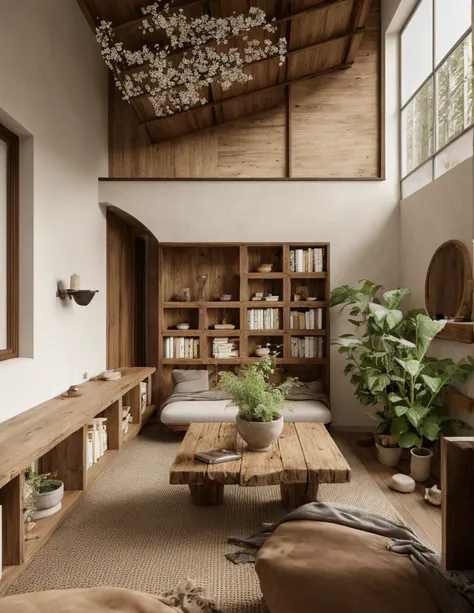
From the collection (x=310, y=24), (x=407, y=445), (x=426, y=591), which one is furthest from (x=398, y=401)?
(x=310, y=24)

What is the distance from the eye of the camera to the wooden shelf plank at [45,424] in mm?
2391

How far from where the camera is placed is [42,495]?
118 inches

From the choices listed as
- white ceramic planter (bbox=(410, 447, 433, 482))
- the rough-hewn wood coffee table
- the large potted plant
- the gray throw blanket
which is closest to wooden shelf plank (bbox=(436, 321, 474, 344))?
white ceramic planter (bbox=(410, 447, 433, 482))

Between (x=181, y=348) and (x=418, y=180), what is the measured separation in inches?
120

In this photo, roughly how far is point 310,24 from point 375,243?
89.0 inches

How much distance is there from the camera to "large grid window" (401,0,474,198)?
12.9 ft

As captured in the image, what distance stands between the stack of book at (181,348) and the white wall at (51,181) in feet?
2.58

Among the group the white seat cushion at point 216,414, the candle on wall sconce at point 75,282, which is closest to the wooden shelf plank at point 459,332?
the white seat cushion at point 216,414

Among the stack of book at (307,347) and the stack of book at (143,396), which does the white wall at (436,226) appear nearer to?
the stack of book at (307,347)

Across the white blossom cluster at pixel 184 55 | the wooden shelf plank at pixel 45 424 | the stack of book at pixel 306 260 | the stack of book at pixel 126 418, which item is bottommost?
the stack of book at pixel 126 418

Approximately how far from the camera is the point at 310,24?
452 cm

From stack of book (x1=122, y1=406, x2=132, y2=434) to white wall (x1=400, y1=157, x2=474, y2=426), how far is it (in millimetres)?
2983

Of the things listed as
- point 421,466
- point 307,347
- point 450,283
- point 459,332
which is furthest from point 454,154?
point 421,466

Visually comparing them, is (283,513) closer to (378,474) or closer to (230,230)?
(378,474)
